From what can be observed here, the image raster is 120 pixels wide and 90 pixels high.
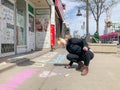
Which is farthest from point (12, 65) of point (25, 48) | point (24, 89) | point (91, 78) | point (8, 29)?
point (25, 48)

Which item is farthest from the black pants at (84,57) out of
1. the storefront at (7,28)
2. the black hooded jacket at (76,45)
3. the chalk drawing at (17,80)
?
the storefront at (7,28)

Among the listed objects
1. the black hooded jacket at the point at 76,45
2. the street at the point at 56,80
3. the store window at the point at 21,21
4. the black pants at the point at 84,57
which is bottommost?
the street at the point at 56,80

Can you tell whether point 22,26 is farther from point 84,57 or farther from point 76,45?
point 84,57

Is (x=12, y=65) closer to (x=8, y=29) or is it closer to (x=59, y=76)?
(x=59, y=76)

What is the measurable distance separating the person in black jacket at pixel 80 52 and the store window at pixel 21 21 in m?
9.93

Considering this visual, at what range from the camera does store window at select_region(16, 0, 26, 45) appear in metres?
22.6

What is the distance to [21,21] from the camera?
23703mm

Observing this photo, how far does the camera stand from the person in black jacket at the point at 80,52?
12.0 metres

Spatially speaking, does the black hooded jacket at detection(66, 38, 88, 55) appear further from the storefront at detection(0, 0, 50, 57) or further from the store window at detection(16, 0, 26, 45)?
the store window at detection(16, 0, 26, 45)

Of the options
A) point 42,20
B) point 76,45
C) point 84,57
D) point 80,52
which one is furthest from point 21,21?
point 84,57

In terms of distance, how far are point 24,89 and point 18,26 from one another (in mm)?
14043

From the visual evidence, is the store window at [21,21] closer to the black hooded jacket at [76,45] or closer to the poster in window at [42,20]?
the poster in window at [42,20]

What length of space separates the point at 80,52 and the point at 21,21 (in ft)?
39.0

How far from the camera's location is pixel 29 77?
10.9 meters
